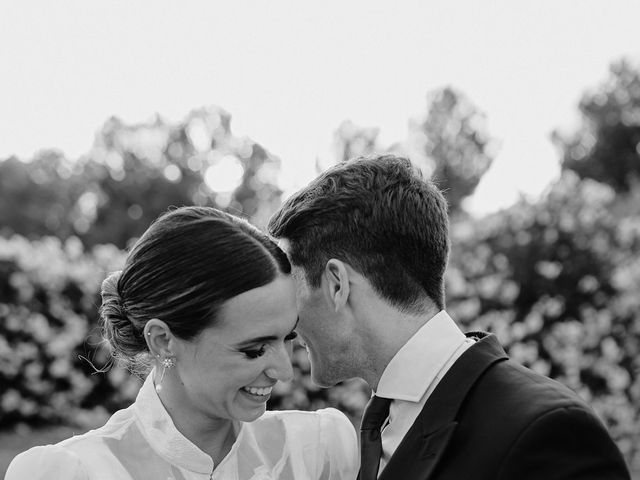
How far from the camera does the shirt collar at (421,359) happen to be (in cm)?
287

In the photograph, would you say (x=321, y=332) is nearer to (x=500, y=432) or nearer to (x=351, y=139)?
(x=500, y=432)

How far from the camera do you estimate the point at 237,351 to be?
2.92 m

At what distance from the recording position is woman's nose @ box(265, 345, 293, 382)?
9.68 feet

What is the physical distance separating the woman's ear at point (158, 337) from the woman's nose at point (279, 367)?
1.13 feet

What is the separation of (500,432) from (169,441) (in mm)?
1124

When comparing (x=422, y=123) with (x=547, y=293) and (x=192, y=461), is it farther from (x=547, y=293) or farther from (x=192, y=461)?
(x=192, y=461)

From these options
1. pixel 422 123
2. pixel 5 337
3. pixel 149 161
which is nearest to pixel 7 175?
pixel 149 161

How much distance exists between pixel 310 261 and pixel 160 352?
0.59 m

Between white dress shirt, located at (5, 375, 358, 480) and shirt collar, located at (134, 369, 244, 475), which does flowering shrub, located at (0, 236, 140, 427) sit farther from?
shirt collar, located at (134, 369, 244, 475)

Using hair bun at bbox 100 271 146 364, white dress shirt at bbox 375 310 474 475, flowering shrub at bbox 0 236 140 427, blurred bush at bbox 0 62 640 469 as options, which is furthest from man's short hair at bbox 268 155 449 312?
flowering shrub at bbox 0 236 140 427

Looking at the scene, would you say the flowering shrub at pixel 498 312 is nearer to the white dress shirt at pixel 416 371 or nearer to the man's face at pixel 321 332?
the man's face at pixel 321 332

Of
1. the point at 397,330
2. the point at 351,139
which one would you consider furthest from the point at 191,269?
the point at 351,139

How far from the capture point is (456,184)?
141ft

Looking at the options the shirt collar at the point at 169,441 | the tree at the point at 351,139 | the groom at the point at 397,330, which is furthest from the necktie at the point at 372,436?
the tree at the point at 351,139
